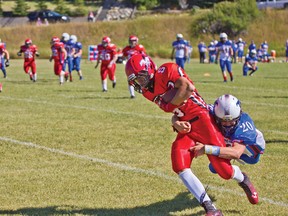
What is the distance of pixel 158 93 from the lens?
19.1ft

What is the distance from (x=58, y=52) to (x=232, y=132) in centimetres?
1586

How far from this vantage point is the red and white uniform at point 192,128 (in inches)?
221

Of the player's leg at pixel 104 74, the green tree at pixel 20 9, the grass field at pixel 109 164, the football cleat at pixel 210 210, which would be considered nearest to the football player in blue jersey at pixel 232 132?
the football cleat at pixel 210 210

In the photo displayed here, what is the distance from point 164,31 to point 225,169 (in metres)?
47.7

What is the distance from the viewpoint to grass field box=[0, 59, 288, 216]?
6105mm

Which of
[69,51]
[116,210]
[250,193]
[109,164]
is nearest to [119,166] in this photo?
[109,164]

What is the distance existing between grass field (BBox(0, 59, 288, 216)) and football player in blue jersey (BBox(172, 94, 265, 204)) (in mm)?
578

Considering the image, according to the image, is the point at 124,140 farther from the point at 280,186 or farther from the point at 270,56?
the point at 270,56

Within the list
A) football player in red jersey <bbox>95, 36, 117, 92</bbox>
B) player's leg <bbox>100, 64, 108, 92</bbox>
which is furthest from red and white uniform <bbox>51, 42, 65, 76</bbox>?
player's leg <bbox>100, 64, 108, 92</bbox>

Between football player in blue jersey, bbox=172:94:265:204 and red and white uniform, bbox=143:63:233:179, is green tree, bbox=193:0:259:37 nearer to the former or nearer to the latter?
football player in blue jersey, bbox=172:94:265:204

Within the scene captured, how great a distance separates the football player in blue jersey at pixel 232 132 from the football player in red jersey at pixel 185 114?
0.07 m

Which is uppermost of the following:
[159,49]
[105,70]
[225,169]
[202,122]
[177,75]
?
[177,75]

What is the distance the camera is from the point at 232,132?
5.79 m

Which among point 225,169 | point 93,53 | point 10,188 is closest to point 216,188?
point 225,169
